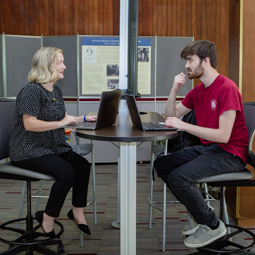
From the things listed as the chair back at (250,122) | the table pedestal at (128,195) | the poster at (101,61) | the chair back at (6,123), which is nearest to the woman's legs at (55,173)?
the chair back at (6,123)

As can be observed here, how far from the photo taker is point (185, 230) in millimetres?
2273

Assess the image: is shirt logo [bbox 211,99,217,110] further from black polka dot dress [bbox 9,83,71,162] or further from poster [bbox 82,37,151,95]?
poster [bbox 82,37,151,95]

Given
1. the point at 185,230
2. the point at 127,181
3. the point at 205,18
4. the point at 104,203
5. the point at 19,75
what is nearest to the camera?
the point at 127,181

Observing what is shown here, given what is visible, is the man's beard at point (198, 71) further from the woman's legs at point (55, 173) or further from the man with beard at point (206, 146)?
the woman's legs at point (55, 173)

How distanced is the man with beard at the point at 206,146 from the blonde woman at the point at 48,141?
22.2 inches

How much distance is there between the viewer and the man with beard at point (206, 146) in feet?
6.65

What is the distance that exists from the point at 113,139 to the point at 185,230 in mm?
869

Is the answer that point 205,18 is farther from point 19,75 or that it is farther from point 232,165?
point 232,165

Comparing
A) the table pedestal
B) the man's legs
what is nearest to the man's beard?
the man's legs

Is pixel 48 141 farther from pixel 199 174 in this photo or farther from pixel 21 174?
pixel 199 174

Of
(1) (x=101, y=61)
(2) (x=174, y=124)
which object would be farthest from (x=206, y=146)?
(1) (x=101, y=61)

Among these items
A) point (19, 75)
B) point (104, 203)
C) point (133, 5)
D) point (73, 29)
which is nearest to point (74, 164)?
point (104, 203)

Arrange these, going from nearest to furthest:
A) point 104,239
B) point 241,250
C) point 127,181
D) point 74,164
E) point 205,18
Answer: point 127,181
point 241,250
point 74,164
point 104,239
point 205,18

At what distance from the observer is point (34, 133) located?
2330mm
